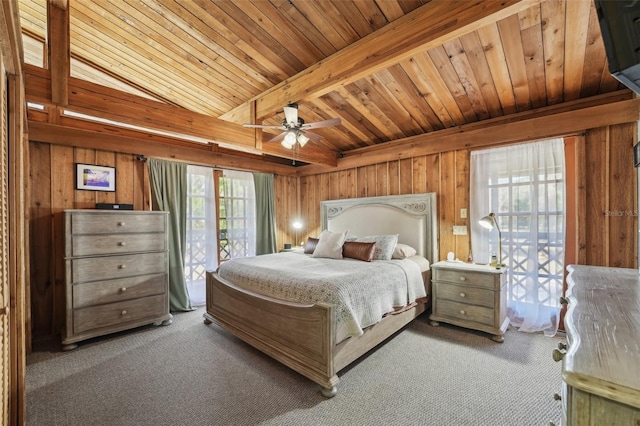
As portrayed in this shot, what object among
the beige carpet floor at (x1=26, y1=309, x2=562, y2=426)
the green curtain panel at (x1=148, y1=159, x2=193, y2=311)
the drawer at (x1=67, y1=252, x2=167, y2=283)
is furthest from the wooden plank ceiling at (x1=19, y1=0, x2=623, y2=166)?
the beige carpet floor at (x1=26, y1=309, x2=562, y2=426)

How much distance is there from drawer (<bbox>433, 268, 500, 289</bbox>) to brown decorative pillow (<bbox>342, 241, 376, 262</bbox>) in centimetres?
81

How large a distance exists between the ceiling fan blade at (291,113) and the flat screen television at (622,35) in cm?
223

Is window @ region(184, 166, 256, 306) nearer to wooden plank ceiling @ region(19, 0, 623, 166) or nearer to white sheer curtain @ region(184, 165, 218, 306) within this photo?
white sheer curtain @ region(184, 165, 218, 306)

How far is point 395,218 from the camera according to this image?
4160 mm

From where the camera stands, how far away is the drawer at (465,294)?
296cm

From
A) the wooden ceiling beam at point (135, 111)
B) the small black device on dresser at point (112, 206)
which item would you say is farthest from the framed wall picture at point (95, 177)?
the wooden ceiling beam at point (135, 111)

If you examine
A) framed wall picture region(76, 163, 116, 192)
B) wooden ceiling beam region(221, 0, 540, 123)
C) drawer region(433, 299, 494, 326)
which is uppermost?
wooden ceiling beam region(221, 0, 540, 123)

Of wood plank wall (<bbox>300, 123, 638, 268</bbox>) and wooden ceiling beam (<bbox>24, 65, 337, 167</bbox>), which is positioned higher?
wooden ceiling beam (<bbox>24, 65, 337, 167</bbox>)

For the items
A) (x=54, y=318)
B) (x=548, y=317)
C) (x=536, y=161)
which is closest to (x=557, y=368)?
(x=548, y=317)

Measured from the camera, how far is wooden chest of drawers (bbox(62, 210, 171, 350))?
2.88 meters

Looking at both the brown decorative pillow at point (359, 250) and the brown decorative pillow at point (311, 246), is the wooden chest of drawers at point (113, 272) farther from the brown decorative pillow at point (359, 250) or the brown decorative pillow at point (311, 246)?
the brown decorative pillow at point (359, 250)

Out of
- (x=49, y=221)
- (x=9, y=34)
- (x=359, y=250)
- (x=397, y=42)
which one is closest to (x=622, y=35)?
(x=397, y=42)

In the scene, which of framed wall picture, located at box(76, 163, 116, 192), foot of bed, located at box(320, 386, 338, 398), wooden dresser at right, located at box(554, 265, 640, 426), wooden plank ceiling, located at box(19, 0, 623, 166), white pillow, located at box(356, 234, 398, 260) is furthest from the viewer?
white pillow, located at box(356, 234, 398, 260)

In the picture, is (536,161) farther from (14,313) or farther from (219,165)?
(14,313)
